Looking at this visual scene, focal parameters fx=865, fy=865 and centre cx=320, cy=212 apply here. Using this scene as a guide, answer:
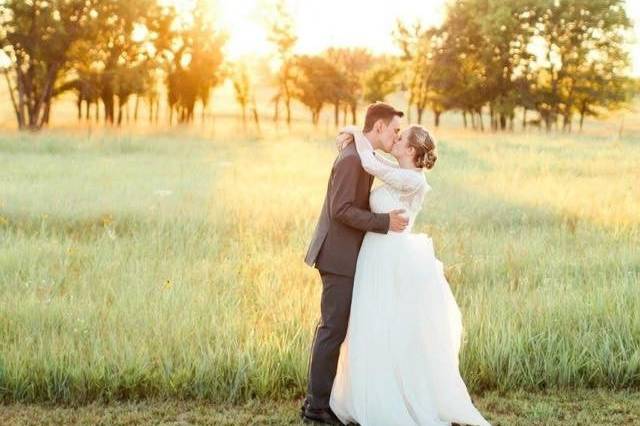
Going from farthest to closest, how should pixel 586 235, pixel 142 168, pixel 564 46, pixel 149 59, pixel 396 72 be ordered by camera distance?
pixel 396 72, pixel 564 46, pixel 149 59, pixel 142 168, pixel 586 235

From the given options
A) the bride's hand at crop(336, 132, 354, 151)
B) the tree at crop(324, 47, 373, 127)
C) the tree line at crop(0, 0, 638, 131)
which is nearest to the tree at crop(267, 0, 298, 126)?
the tree line at crop(0, 0, 638, 131)

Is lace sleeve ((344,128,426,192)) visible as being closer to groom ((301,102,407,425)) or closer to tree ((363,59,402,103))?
groom ((301,102,407,425))

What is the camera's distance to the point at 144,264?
Answer: 10031mm

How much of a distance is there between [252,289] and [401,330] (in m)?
3.40

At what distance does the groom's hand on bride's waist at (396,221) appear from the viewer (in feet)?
18.8

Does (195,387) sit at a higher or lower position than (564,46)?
lower

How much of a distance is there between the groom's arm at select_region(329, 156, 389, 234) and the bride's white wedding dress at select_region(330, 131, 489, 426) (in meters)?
0.14

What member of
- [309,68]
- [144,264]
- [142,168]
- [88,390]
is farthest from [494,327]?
[309,68]

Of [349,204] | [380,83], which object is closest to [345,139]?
[349,204]

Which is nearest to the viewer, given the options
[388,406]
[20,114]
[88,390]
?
[388,406]

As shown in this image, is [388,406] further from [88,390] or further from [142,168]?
[142,168]

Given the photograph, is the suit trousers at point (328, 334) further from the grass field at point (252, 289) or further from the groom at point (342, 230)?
the grass field at point (252, 289)

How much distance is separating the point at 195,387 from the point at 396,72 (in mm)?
80817

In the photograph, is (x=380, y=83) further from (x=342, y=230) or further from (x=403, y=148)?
(x=342, y=230)
